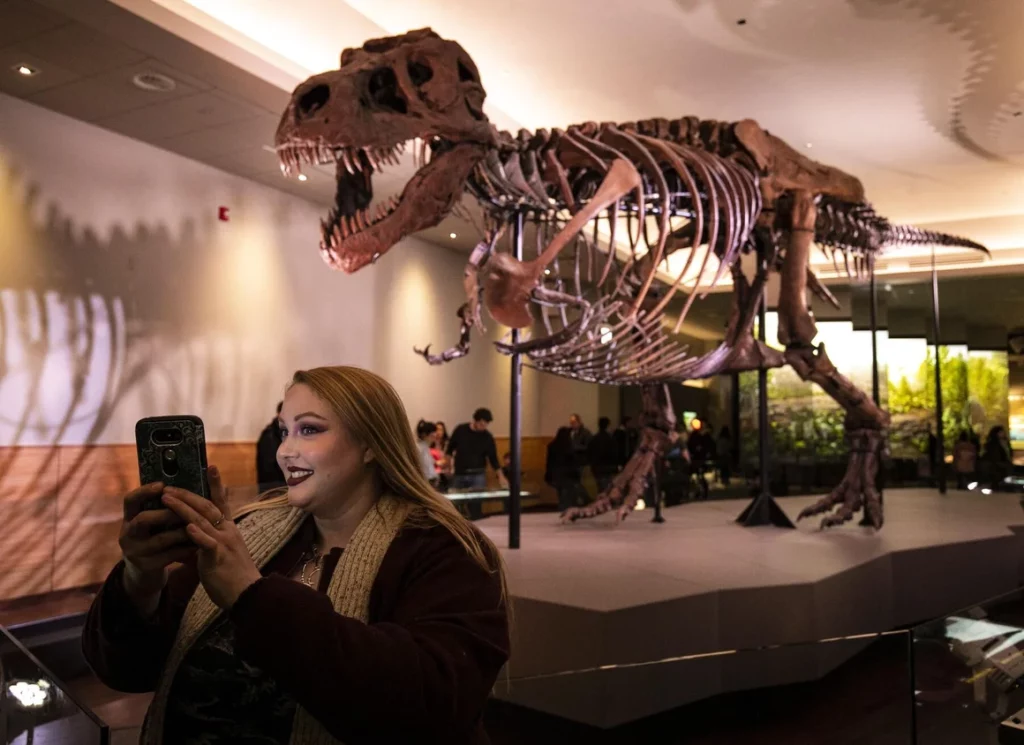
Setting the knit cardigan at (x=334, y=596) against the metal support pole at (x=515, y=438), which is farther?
the metal support pole at (x=515, y=438)

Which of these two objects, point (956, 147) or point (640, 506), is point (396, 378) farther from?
point (956, 147)

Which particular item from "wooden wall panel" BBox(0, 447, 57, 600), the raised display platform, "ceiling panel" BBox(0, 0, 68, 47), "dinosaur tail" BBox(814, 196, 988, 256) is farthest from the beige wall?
"dinosaur tail" BBox(814, 196, 988, 256)

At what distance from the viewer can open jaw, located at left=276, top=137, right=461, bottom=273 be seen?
3385mm

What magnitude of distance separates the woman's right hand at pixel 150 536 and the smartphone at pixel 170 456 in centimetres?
2

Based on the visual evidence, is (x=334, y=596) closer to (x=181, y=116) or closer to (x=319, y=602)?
(x=319, y=602)

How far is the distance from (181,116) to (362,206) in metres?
2.97

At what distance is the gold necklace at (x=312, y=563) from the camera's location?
1.21 m

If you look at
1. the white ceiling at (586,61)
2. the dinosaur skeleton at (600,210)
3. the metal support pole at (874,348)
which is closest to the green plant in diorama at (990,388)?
the metal support pole at (874,348)

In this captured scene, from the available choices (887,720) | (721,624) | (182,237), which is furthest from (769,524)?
(182,237)

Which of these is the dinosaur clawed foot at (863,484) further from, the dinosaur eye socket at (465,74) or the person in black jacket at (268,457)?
the person in black jacket at (268,457)

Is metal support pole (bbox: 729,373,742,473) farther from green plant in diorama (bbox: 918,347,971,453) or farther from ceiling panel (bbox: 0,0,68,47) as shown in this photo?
ceiling panel (bbox: 0,0,68,47)

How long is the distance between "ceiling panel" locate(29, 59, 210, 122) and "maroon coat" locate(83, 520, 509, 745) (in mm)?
4751

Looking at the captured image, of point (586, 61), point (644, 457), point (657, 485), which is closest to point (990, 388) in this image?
point (657, 485)

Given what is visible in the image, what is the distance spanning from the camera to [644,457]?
19.0 feet
